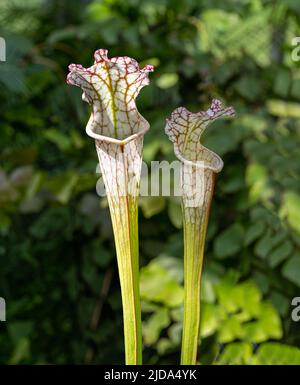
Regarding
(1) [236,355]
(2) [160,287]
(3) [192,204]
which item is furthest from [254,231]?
(3) [192,204]

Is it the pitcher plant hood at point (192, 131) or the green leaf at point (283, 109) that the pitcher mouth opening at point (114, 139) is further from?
the green leaf at point (283, 109)

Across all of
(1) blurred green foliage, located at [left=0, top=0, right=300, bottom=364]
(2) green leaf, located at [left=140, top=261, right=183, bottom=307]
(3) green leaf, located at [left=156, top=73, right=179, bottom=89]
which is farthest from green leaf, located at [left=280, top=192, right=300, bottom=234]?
(3) green leaf, located at [left=156, top=73, right=179, bottom=89]

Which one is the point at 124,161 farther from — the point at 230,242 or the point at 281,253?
the point at 230,242

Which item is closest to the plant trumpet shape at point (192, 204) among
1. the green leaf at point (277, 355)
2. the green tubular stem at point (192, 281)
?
the green tubular stem at point (192, 281)

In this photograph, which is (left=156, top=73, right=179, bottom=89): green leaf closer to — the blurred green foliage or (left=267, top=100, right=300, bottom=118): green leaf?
the blurred green foliage

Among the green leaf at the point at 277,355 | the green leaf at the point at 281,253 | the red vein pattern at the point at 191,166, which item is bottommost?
the green leaf at the point at 277,355

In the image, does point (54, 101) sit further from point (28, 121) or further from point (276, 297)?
point (276, 297)
